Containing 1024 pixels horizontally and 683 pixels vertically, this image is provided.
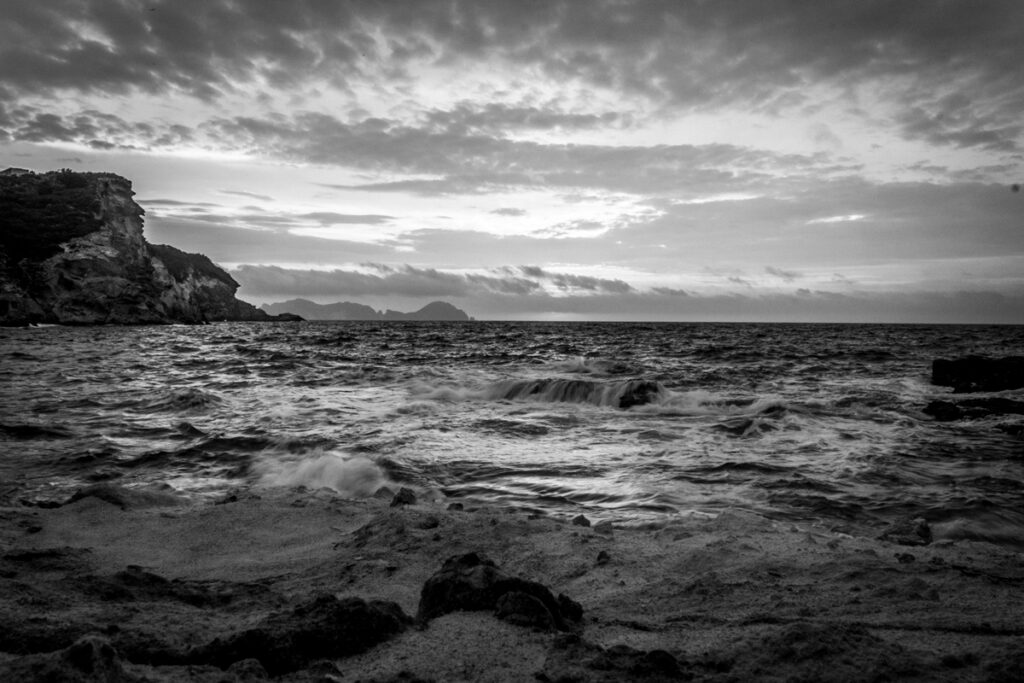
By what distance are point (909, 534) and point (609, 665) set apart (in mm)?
4248

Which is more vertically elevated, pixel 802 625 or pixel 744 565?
pixel 802 625

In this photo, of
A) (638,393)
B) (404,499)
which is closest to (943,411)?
(638,393)

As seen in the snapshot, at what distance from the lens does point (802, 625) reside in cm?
281

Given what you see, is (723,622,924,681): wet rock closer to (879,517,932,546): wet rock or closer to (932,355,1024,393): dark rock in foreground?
(879,517,932,546): wet rock

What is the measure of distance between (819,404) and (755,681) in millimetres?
14404

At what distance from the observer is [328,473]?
27.1 feet

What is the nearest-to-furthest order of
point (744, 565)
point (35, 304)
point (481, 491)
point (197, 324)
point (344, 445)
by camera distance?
point (744, 565) < point (481, 491) < point (344, 445) < point (35, 304) < point (197, 324)

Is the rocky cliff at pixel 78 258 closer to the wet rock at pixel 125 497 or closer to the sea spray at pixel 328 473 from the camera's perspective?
the sea spray at pixel 328 473

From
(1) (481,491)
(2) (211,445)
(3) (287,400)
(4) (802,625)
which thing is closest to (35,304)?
(3) (287,400)

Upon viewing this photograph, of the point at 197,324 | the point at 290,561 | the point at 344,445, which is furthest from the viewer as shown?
the point at 197,324

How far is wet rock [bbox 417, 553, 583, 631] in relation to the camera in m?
3.12

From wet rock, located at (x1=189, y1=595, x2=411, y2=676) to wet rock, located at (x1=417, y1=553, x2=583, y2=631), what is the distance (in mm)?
230

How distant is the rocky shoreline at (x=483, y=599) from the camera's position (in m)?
2.60

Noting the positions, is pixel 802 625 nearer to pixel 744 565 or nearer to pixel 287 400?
pixel 744 565
